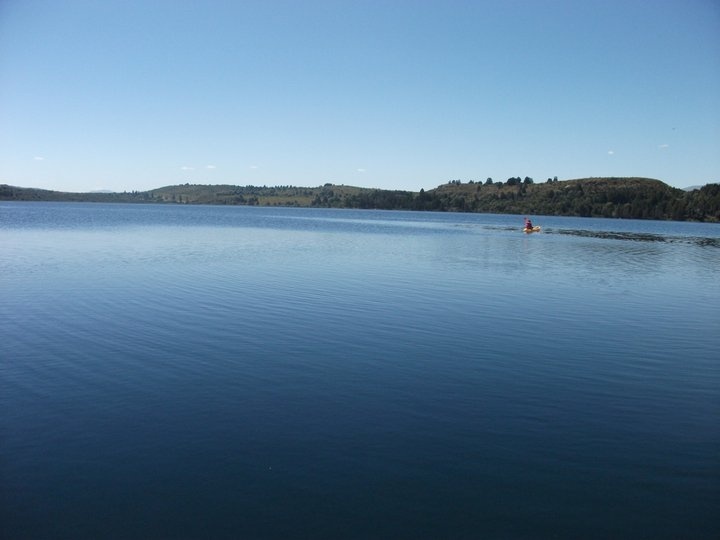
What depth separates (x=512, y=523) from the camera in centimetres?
745

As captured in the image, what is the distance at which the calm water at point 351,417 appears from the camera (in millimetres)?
7578

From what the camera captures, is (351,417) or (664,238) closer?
(351,417)

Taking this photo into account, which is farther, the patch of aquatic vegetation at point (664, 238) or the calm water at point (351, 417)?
the patch of aquatic vegetation at point (664, 238)

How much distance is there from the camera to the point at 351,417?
10523 millimetres

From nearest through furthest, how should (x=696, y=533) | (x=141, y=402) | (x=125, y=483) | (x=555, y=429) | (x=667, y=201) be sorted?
(x=696, y=533)
(x=125, y=483)
(x=555, y=429)
(x=141, y=402)
(x=667, y=201)

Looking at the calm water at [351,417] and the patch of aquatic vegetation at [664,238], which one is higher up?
the calm water at [351,417]

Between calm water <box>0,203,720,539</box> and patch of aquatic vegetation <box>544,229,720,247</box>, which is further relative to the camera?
patch of aquatic vegetation <box>544,229,720,247</box>

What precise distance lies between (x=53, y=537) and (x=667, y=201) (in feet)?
673

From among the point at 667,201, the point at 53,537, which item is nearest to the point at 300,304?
the point at 53,537

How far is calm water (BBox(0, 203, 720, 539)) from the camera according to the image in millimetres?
7578

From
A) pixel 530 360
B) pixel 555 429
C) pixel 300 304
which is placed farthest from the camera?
pixel 300 304

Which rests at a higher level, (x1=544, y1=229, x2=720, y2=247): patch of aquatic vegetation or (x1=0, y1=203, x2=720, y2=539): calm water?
(x1=0, y1=203, x2=720, y2=539): calm water

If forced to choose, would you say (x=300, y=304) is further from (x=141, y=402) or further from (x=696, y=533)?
(x=696, y=533)

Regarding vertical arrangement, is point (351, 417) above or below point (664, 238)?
above
